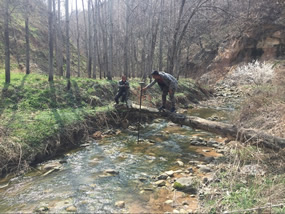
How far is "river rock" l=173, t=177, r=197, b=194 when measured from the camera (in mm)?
4566

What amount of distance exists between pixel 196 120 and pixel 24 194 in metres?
5.07

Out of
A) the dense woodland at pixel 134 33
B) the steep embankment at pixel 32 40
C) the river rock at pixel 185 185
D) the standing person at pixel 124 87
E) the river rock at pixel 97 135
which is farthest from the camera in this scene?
the steep embankment at pixel 32 40

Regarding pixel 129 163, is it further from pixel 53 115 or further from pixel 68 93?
pixel 68 93

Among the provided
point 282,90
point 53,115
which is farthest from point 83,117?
point 282,90

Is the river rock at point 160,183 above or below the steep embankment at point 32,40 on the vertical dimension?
below

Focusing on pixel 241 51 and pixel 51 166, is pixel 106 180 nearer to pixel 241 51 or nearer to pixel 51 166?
pixel 51 166

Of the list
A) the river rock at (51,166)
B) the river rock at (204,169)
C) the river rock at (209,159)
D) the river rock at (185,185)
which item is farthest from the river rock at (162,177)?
the river rock at (51,166)

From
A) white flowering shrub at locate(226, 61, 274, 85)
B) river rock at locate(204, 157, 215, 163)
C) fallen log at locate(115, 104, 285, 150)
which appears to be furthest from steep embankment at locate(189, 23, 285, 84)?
river rock at locate(204, 157, 215, 163)

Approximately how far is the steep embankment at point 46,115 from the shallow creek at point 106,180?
0.56 metres

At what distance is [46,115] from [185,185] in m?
5.83

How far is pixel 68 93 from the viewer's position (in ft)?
34.9

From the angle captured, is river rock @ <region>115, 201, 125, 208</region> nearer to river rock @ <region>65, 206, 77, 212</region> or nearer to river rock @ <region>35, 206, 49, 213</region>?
river rock @ <region>65, 206, 77, 212</region>

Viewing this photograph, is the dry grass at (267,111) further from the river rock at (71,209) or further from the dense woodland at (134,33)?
the dense woodland at (134,33)

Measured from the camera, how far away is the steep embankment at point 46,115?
20.1 ft
